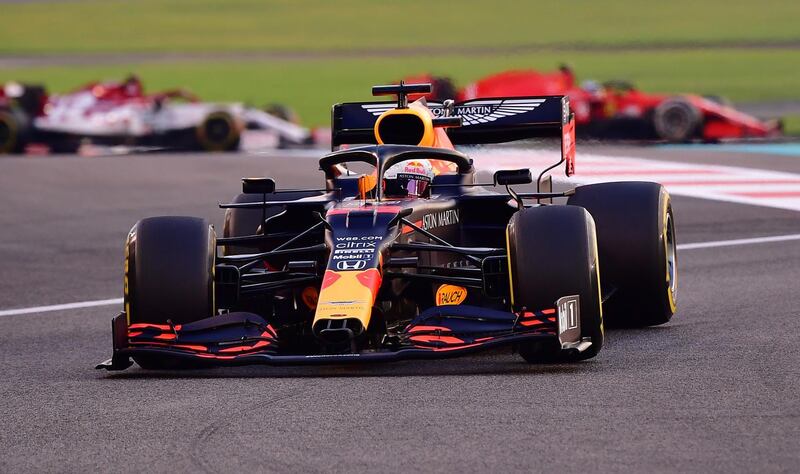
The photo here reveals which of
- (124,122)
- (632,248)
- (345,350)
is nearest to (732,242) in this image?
(632,248)

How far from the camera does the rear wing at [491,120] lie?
411 inches

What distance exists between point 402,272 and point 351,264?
1.35 ft

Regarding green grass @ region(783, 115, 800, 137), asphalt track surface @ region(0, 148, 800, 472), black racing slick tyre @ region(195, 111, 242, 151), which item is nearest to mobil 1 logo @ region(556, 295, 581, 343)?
Answer: asphalt track surface @ region(0, 148, 800, 472)

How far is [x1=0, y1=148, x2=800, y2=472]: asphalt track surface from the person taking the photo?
18.7 ft

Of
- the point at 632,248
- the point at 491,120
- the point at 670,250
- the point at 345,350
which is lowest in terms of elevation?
the point at 345,350

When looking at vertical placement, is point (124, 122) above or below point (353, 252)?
above

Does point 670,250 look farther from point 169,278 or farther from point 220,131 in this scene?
point 220,131

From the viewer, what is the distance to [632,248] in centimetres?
896

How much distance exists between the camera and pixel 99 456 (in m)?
5.92

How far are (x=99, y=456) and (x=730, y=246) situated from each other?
8625 mm

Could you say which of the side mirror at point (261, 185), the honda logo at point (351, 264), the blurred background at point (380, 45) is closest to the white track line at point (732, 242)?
the side mirror at point (261, 185)

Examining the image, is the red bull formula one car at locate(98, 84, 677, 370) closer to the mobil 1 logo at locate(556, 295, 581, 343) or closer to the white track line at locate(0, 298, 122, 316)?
the mobil 1 logo at locate(556, 295, 581, 343)

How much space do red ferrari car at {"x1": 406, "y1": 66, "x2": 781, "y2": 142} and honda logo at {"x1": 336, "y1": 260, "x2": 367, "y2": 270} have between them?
1689 cm

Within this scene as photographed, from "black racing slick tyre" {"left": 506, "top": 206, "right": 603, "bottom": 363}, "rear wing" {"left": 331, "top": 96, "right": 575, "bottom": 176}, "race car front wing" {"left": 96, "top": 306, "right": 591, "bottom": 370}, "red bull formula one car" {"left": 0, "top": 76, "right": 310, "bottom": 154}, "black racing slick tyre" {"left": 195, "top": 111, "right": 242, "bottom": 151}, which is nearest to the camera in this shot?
"race car front wing" {"left": 96, "top": 306, "right": 591, "bottom": 370}
